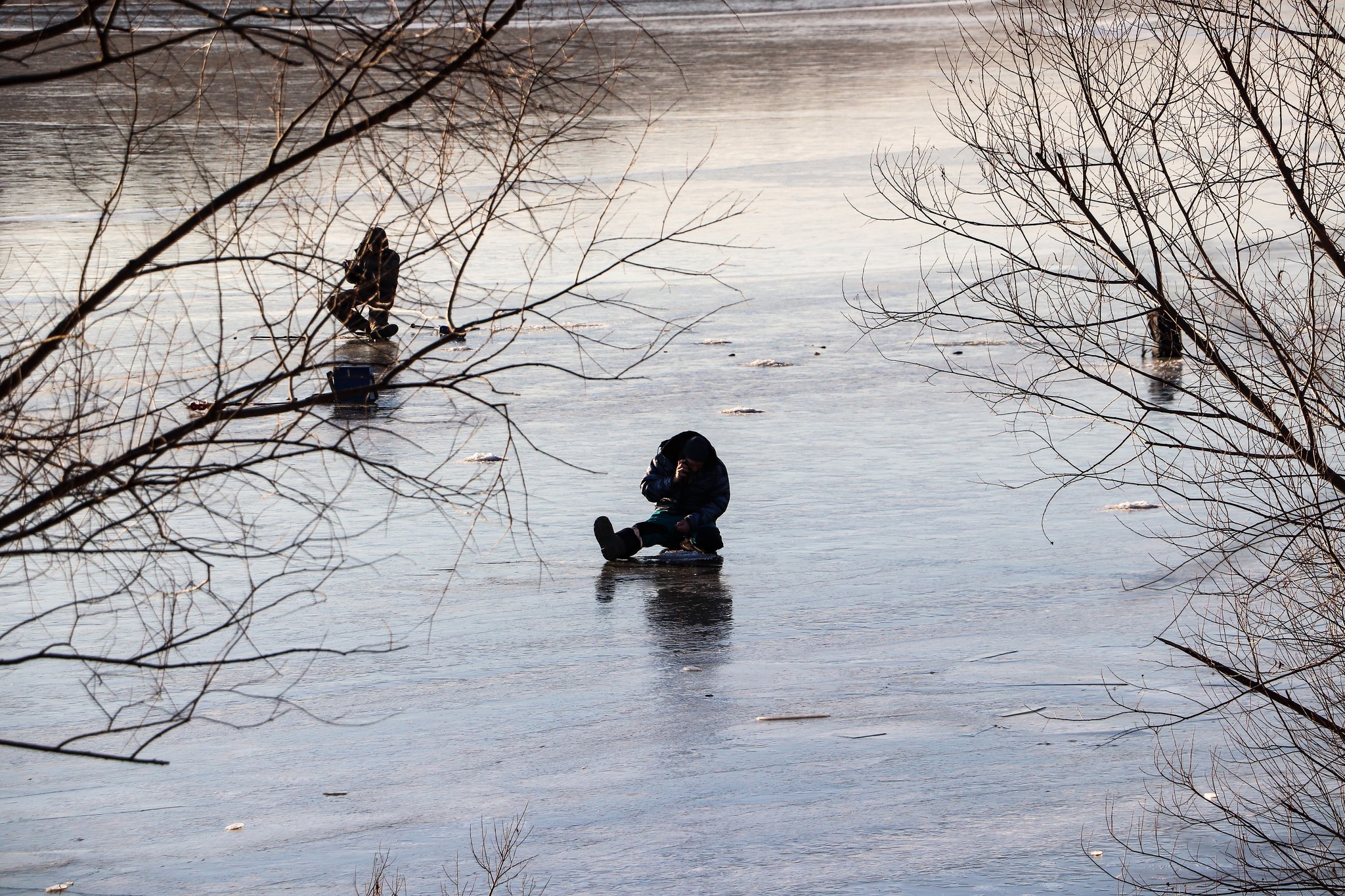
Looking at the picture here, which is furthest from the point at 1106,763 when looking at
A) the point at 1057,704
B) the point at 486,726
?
the point at 486,726

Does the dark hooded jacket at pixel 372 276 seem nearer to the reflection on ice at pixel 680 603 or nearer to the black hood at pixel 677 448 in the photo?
the reflection on ice at pixel 680 603

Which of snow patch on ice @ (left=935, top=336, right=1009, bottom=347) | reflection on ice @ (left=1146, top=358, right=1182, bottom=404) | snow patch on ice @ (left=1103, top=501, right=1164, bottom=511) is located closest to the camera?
snow patch on ice @ (left=1103, top=501, right=1164, bottom=511)

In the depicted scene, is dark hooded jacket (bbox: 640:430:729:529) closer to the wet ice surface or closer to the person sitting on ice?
the person sitting on ice

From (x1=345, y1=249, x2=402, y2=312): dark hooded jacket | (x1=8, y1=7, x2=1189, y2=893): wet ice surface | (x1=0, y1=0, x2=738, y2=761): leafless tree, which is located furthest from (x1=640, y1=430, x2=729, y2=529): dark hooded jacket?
(x1=345, y1=249, x2=402, y2=312): dark hooded jacket

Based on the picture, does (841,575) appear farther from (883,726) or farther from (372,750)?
(372,750)

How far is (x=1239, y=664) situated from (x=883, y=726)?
84.1 inches

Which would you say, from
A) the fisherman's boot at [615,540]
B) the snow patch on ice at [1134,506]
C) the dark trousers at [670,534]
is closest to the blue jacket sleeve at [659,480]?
the dark trousers at [670,534]

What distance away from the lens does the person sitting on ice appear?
11.5 meters

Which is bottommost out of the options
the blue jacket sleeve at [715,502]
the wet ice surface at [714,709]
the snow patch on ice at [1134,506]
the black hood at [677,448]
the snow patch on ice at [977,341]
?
the wet ice surface at [714,709]

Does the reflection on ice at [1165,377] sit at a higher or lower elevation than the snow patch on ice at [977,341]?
lower

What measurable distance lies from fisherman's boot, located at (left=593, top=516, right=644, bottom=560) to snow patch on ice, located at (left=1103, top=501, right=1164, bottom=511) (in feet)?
12.4

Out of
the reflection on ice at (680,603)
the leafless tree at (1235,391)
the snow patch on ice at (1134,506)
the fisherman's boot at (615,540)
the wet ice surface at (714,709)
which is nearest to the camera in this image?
the leafless tree at (1235,391)

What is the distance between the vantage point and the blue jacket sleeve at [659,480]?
11609mm

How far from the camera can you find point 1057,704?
9.07 m
